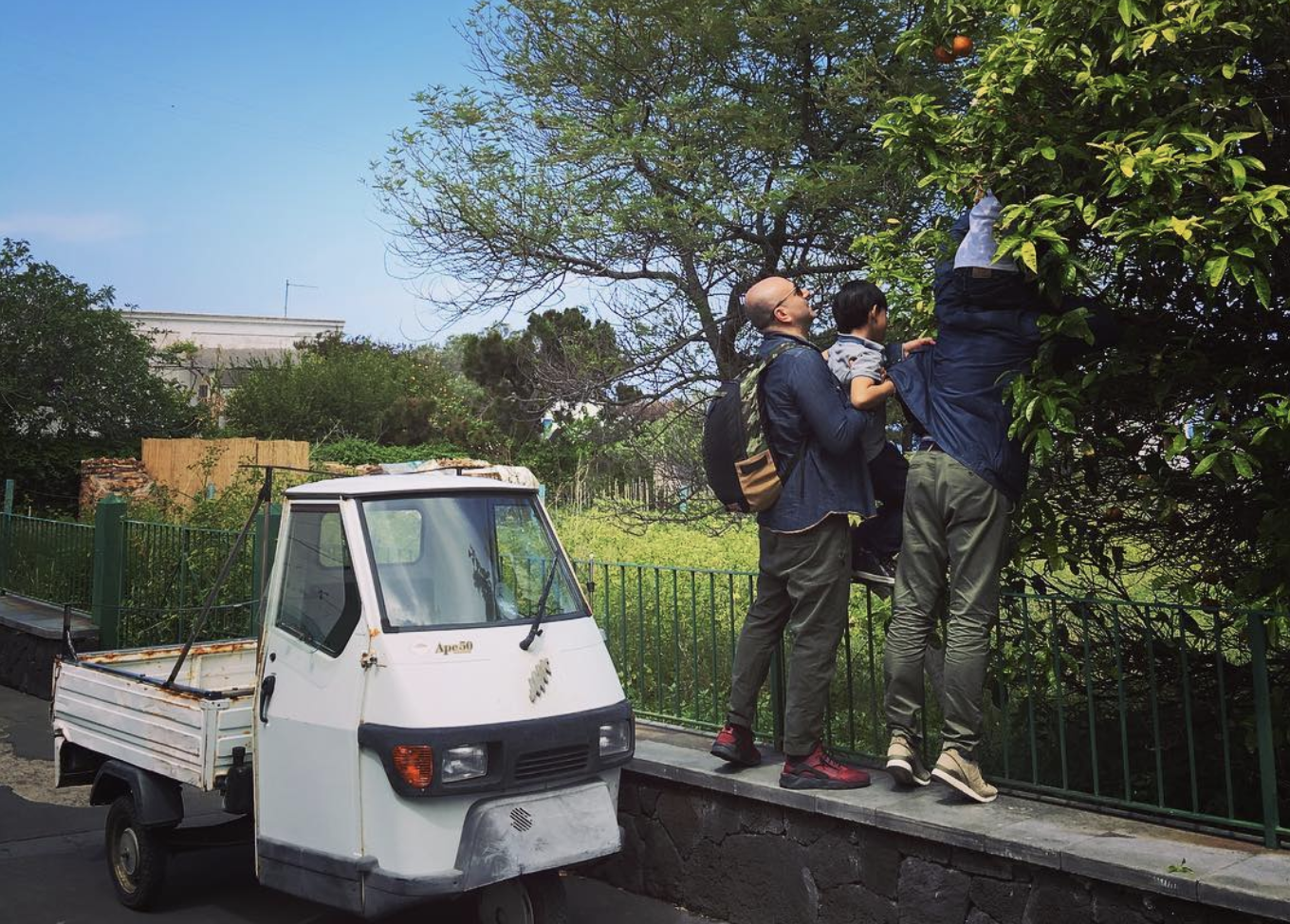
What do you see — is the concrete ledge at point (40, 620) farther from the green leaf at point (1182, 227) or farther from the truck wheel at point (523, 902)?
the green leaf at point (1182, 227)

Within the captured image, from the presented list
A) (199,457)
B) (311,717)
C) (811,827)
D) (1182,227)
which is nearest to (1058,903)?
(811,827)

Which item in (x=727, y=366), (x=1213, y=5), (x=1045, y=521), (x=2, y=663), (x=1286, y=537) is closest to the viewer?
(x=1213, y=5)

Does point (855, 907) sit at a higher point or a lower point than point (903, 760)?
lower

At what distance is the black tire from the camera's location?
5055mm

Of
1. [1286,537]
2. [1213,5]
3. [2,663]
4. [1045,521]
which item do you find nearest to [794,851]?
[1045,521]

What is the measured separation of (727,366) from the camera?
985 cm

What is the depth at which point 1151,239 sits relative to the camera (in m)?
4.08

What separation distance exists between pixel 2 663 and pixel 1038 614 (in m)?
10.8

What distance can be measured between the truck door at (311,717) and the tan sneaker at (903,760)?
83.9 inches

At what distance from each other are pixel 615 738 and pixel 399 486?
140 cm

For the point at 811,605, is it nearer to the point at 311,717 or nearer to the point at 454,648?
the point at 454,648

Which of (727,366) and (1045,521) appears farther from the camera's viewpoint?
(727,366)

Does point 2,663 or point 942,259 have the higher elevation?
point 942,259

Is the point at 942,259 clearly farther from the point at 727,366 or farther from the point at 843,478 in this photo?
the point at 727,366
